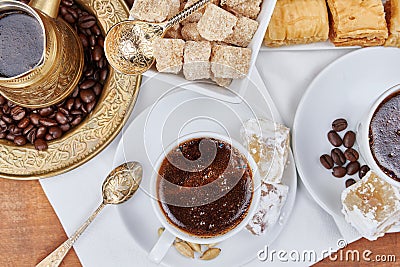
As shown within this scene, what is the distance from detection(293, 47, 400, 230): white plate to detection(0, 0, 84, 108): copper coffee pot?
67 cm

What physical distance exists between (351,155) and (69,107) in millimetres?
856

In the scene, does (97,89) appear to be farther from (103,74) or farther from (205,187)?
(205,187)

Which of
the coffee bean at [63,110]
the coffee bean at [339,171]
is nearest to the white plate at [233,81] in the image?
the coffee bean at [63,110]

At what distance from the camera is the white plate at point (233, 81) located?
1.46m

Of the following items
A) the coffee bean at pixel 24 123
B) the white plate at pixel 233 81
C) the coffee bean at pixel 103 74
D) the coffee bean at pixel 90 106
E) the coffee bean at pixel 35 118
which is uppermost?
the white plate at pixel 233 81

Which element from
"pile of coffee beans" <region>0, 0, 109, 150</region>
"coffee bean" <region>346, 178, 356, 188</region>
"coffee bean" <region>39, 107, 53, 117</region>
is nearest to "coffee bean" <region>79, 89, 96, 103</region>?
"pile of coffee beans" <region>0, 0, 109, 150</region>

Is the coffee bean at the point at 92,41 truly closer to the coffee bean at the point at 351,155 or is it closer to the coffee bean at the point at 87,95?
the coffee bean at the point at 87,95

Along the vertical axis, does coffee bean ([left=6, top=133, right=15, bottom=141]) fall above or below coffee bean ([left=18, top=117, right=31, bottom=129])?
below

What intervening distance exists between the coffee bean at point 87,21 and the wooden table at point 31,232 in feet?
1.68

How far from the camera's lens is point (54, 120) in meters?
1.56

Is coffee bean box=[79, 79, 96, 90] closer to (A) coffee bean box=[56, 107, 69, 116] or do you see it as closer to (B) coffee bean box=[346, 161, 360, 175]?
(A) coffee bean box=[56, 107, 69, 116]

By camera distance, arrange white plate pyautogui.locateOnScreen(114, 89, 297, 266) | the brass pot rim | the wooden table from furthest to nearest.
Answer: the wooden table
white plate pyautogui.locateOnScreen(114, 89, 297, 266)
the brass pot rim

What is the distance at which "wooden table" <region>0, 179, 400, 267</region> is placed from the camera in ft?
5.51

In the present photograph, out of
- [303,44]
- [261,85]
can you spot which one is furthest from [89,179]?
[303,44]
